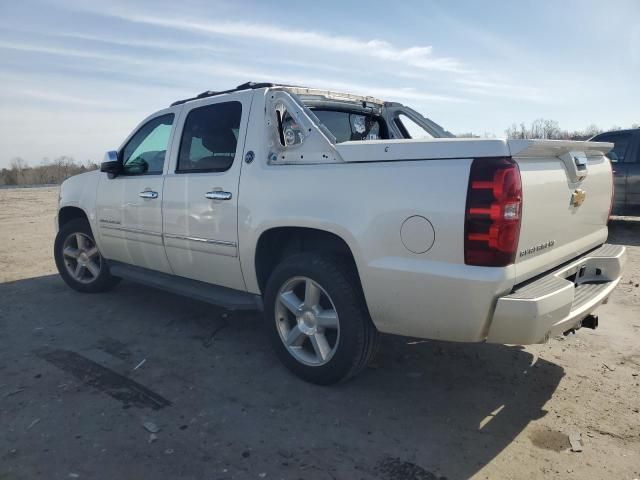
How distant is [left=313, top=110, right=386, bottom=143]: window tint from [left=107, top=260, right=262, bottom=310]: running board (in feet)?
4.80

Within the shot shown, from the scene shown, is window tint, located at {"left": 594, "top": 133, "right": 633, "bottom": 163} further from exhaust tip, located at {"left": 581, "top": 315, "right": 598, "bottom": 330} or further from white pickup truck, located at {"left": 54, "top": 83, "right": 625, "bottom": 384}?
exhaust tip, located at {"left": 581, "top": 315, "right": 598, "bottom": 330}

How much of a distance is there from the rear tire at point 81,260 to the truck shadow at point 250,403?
90 cm

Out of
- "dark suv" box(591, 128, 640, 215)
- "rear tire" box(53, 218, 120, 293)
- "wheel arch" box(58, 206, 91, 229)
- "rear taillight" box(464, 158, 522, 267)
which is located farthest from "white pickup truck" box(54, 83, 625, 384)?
"dark suv" box(591, 128, 640, 215)

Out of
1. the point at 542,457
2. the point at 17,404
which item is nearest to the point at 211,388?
the point at 17,404

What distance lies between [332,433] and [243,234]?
1.51 m

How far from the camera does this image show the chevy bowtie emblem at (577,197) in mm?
3002

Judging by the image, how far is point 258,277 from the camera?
3652 millimetres

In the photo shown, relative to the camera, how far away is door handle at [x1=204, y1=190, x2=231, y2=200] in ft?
12.0

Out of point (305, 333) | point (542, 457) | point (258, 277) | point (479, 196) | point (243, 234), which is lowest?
point (542, 457)

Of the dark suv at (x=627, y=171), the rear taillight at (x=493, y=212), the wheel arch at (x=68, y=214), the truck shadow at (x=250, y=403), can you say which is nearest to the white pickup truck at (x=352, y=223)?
the rear taillight at (x=493, y=212)

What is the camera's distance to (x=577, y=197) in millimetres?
3027

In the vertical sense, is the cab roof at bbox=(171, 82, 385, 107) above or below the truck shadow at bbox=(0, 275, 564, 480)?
above

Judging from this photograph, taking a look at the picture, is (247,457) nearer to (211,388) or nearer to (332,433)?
(332,433)

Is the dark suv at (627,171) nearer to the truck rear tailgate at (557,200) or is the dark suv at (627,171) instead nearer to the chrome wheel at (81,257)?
the truck rear tailgate at (557,200)
